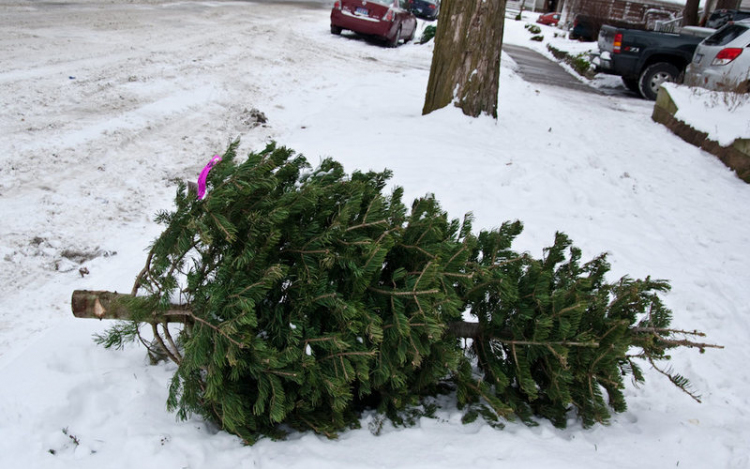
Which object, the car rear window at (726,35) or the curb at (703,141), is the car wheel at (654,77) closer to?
the car rear window at (726,35)

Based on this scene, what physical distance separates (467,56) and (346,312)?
20.4ft

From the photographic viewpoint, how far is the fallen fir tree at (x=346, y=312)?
240 centimetres

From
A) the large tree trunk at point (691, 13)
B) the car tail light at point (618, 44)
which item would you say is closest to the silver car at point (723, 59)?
the car tail light at point (618, 44)

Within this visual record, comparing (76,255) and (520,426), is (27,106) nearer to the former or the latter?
(76,255)

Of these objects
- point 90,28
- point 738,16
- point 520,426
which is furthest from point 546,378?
point 738,16

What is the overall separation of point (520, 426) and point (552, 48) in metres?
23.6

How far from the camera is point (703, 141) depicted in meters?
9.09

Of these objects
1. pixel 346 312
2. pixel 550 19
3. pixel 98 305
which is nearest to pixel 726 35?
pixel 346 312

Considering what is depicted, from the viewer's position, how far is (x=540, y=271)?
291 cm

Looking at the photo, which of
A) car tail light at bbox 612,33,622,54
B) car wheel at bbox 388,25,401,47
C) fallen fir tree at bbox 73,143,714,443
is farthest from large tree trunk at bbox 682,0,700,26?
fallen fir tree at bbox 73,143,714,443

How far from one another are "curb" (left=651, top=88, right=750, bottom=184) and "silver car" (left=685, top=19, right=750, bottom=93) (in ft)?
3.21

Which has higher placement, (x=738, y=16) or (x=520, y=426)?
(x=738, y=16)

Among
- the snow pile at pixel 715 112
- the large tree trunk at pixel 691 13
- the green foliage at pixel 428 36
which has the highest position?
the large tree trunk at pixel 691 13

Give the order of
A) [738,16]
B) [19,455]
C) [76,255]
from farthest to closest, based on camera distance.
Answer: [738,16], [76,255], [19,455]
